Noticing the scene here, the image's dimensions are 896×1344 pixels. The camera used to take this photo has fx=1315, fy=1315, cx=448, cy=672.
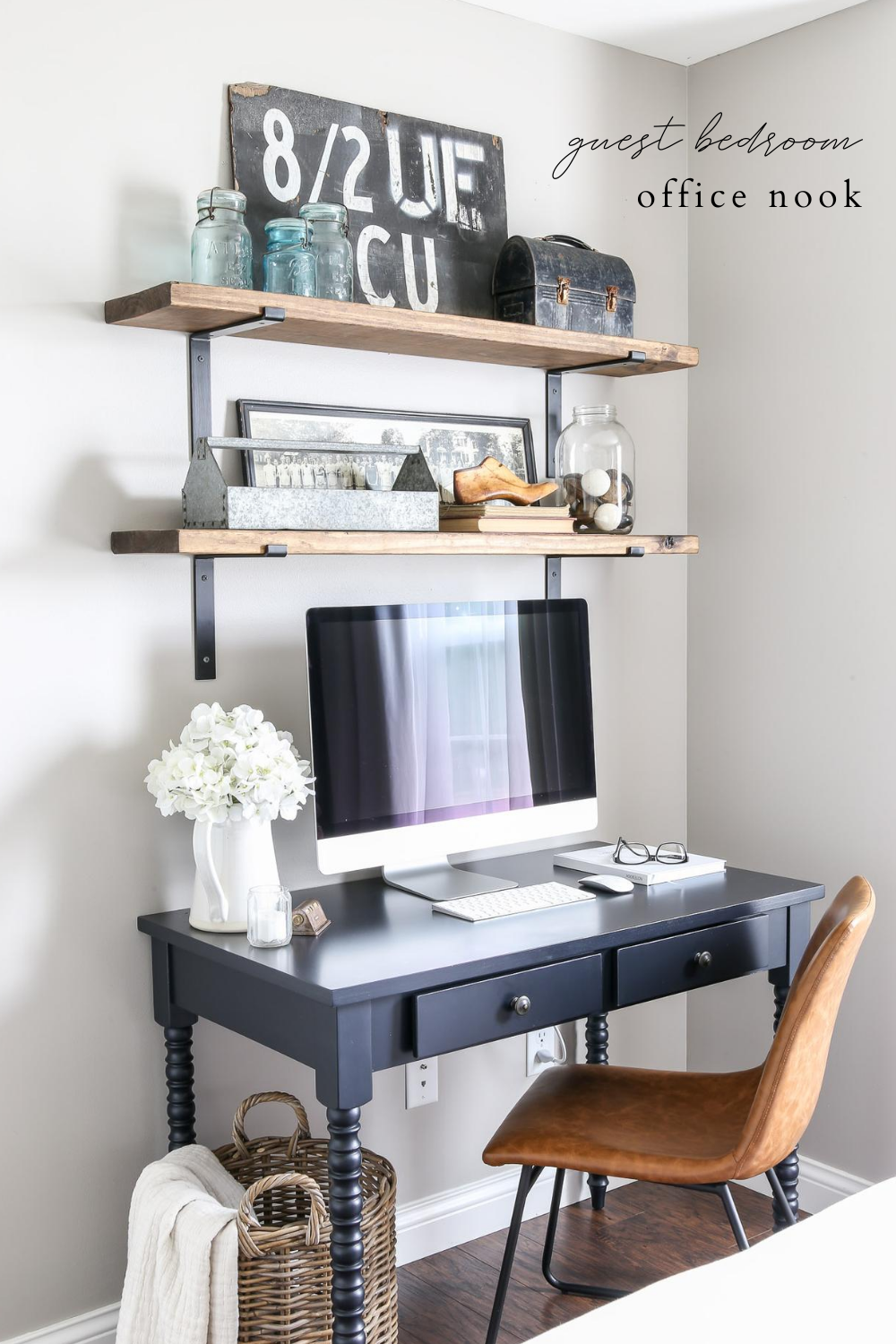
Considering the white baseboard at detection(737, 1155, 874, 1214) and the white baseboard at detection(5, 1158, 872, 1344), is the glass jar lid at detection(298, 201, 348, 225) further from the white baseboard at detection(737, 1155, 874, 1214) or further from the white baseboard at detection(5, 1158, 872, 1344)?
the white baseboard at detection(737, 1155, 874, 1214)

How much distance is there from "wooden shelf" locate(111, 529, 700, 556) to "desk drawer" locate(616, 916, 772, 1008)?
73 centimetres

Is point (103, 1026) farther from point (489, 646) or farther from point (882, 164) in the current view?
point (882, 164)

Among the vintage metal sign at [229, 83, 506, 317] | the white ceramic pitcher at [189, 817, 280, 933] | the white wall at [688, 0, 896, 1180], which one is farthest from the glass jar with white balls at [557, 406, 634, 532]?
the white ceramic pitcher at [189, 817, 280, 933]

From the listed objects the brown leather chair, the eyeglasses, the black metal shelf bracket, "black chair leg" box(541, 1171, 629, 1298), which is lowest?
"black chair leg" box(541, 1171, 629, 1298)

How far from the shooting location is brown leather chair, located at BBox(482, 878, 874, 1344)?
6.28ft

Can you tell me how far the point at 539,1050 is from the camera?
9.12 feet

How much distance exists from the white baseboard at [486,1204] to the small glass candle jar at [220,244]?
5.79 feet

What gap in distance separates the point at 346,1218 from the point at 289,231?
1521mm

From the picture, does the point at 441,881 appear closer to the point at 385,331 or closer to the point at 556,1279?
the point at 556,1279

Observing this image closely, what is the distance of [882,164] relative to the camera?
257 centimetres

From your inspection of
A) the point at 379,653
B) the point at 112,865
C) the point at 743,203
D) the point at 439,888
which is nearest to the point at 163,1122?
the point at 112,865

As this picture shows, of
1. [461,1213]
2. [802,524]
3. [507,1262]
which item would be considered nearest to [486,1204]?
[461,1213]

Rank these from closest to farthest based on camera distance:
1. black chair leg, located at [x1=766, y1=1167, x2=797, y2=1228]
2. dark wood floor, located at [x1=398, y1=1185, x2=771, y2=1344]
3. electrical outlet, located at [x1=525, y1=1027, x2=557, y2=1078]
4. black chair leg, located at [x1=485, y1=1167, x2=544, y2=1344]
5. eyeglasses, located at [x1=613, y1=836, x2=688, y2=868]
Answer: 1. black chair leg, located at [x1=485, y1=1167, x2=544, y2=1344]
2. black chair leg, located at [x1=766, y1=1167, x2=797, y2=1228]
3. dark wood floor, located at [x1=398, y1=1185, x2=771, y2=1344]
4. eyeglasses, located at [x1=613, y1=836, x2=688, y2=868]
5. electrical outlet, located at [x1=525, y1=1027, x2=557, y2=1078]

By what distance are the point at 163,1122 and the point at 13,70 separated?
1.72 meters
